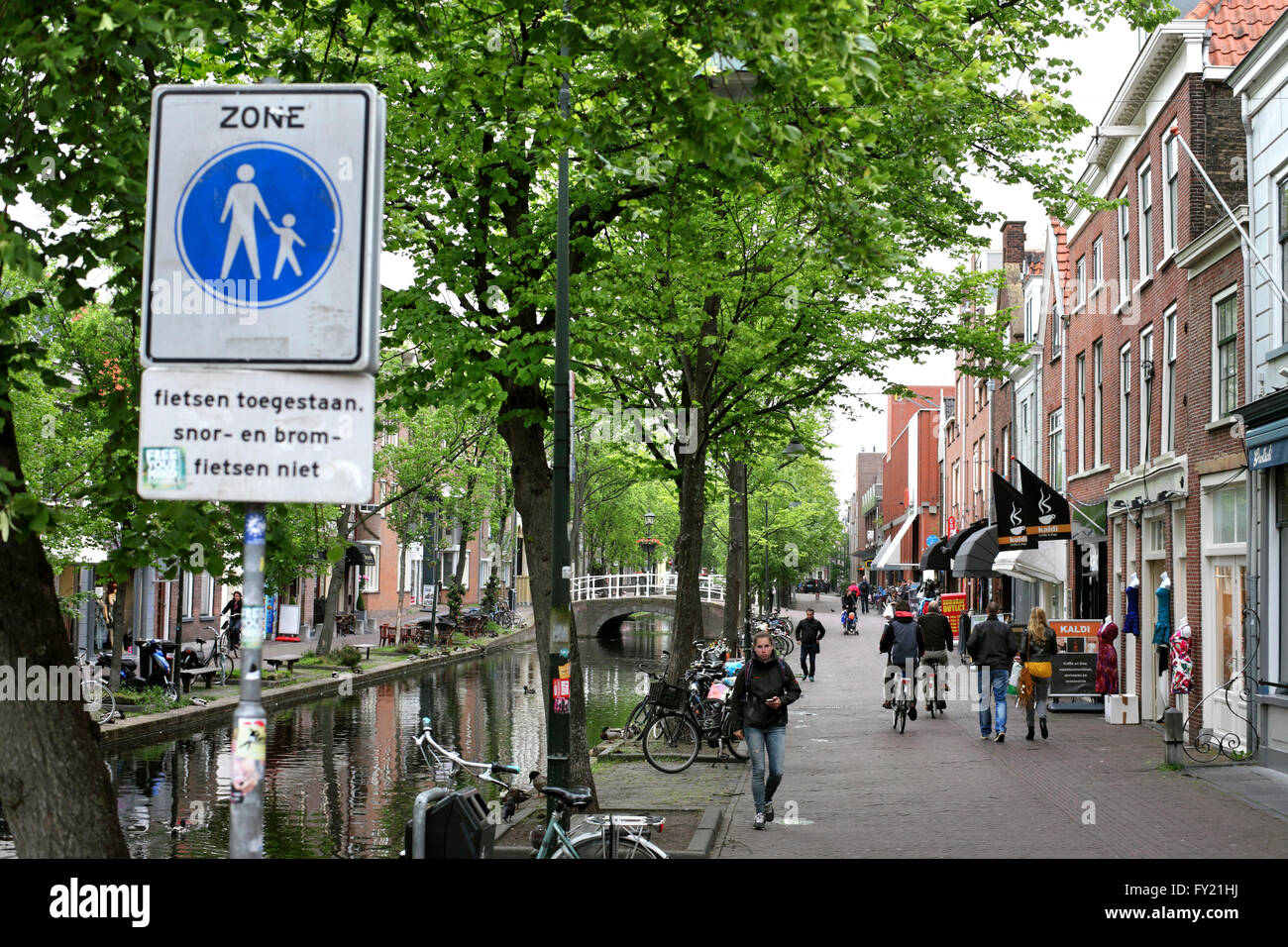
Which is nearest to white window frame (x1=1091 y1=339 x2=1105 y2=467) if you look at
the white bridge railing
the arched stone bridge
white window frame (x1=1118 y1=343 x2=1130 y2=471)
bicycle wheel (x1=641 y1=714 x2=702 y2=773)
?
white window frame (x1=1118 y1=343 x2=1130 y2=471)

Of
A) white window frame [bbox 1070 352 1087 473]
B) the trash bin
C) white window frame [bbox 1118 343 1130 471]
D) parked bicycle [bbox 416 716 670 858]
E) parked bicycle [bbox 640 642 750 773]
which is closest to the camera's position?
the trash bin

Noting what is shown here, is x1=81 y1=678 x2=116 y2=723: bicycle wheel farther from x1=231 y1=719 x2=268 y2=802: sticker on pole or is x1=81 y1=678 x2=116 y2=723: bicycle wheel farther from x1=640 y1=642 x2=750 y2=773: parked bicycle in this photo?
x1=231 y1=719 x2=268 y2=802: sticker on pole

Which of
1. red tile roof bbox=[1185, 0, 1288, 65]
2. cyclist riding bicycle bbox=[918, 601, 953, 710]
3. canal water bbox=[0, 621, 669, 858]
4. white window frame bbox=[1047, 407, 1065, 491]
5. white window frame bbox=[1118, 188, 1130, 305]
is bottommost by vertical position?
canal water bbox=[0, 621, 669, 858]

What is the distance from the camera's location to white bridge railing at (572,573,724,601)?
59.5 m

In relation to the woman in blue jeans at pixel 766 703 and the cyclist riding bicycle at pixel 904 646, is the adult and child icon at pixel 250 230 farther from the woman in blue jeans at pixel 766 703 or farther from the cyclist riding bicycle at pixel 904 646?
the cyclist riding bicycle at pixel 904 646

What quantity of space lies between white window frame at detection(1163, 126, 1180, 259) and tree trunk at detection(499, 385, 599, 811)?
38.7ft

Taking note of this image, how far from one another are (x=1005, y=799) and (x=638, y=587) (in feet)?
156

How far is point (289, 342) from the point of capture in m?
3.07

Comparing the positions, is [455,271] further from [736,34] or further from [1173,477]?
[1173,477]

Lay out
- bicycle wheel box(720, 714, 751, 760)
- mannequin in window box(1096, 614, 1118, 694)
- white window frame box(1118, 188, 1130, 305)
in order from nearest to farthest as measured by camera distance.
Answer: bicycle wheel box(720, 714, 751, 760) < mannequin in window box(1096, 614, 1118, 694) < white window frame box(1118, 188, 1130, 305)

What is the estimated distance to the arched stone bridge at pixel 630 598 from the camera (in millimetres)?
58612

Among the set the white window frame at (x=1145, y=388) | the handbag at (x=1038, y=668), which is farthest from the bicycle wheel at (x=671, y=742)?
the white window frame at (x=1145, y=388)

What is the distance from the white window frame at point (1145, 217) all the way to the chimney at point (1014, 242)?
22.0m
